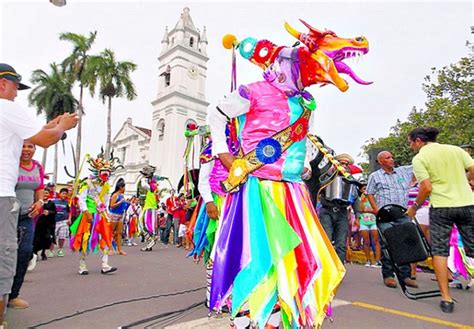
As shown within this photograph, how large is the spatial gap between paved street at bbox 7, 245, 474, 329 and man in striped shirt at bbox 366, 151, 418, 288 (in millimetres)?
299

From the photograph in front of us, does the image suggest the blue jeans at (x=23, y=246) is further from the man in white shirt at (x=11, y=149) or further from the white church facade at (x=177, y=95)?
the white church facade at (x=177, y=95)

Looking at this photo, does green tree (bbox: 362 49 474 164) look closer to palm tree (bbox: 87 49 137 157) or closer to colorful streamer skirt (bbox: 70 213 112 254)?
colorful streamer skirt (bbox: 70 213 112 254)

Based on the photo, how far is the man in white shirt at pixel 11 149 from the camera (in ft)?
8.17

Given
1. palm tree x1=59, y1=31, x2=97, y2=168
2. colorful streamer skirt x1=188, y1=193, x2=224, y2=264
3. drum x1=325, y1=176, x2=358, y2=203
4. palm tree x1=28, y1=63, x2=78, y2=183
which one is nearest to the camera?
colorful streamer skirt x1=188, y1=193, x2=224, y2=264

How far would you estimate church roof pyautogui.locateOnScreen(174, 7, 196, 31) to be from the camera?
42853 millimetres

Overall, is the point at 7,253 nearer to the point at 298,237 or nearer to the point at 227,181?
the point at 227,181

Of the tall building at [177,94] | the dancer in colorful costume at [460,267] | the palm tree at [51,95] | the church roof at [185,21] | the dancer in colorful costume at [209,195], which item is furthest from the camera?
the church roof at [185,21]

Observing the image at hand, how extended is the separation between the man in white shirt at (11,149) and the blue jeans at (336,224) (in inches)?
148

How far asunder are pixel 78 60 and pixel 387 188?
2848cm

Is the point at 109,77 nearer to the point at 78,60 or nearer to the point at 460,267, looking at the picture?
the point at 78,60

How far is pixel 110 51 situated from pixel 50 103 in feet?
23.3

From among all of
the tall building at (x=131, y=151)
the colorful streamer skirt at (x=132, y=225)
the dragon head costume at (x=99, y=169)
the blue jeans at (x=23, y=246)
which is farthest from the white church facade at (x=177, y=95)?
the blue jeans at (x=23, y=246)

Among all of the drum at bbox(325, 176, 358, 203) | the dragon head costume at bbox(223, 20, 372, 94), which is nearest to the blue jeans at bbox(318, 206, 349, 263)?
the drum at bbox(325, 176, 358, 203)

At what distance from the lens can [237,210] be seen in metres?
2.20
